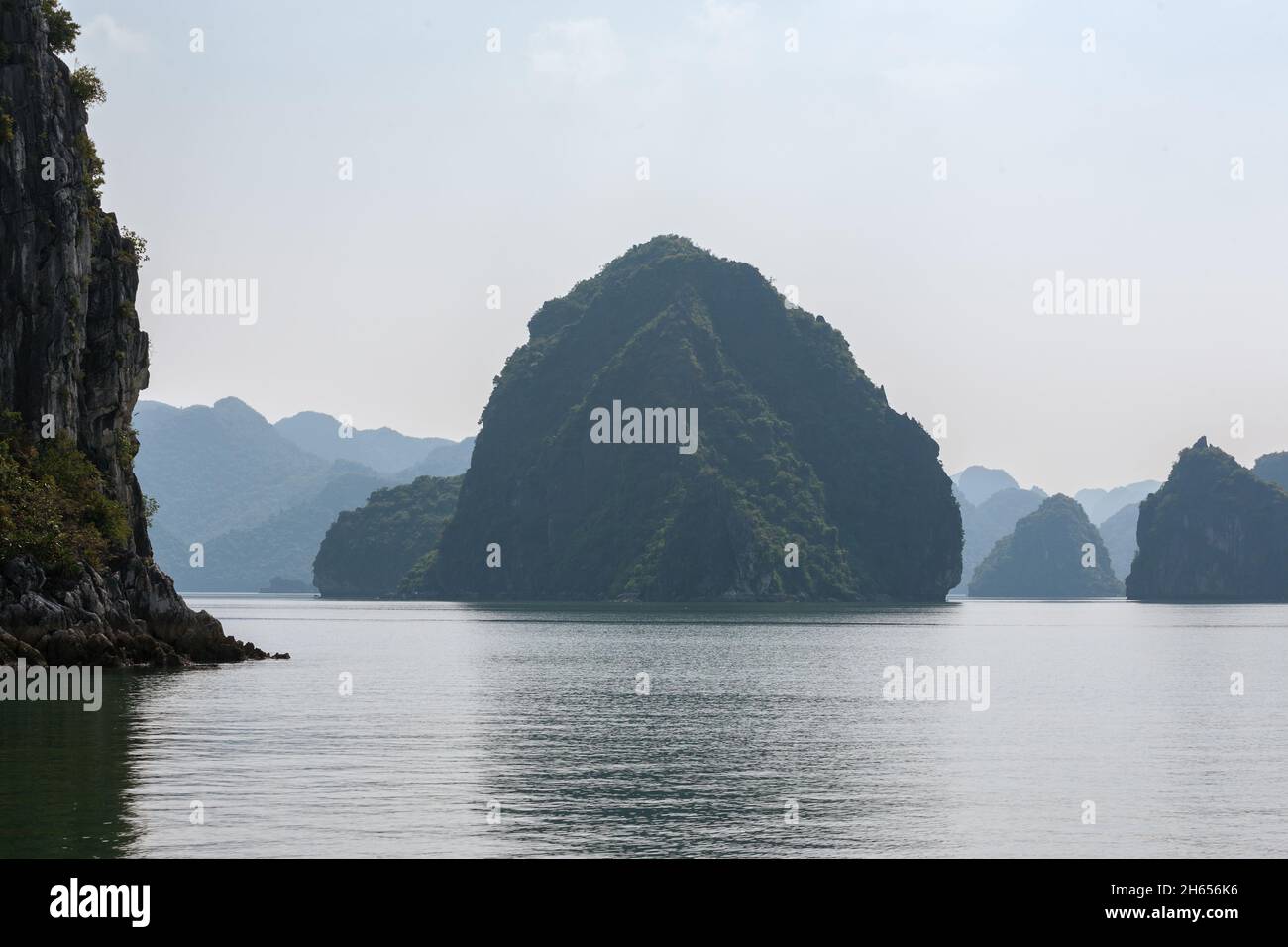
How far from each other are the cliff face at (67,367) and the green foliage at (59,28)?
1.44 metres

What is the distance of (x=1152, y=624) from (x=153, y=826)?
182m

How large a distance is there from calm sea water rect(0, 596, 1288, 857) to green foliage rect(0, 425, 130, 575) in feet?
31.5

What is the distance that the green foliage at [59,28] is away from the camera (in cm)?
9438

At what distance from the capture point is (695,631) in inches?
5782

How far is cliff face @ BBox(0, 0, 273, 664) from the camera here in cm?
7838

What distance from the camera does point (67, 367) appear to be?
3462 inches
